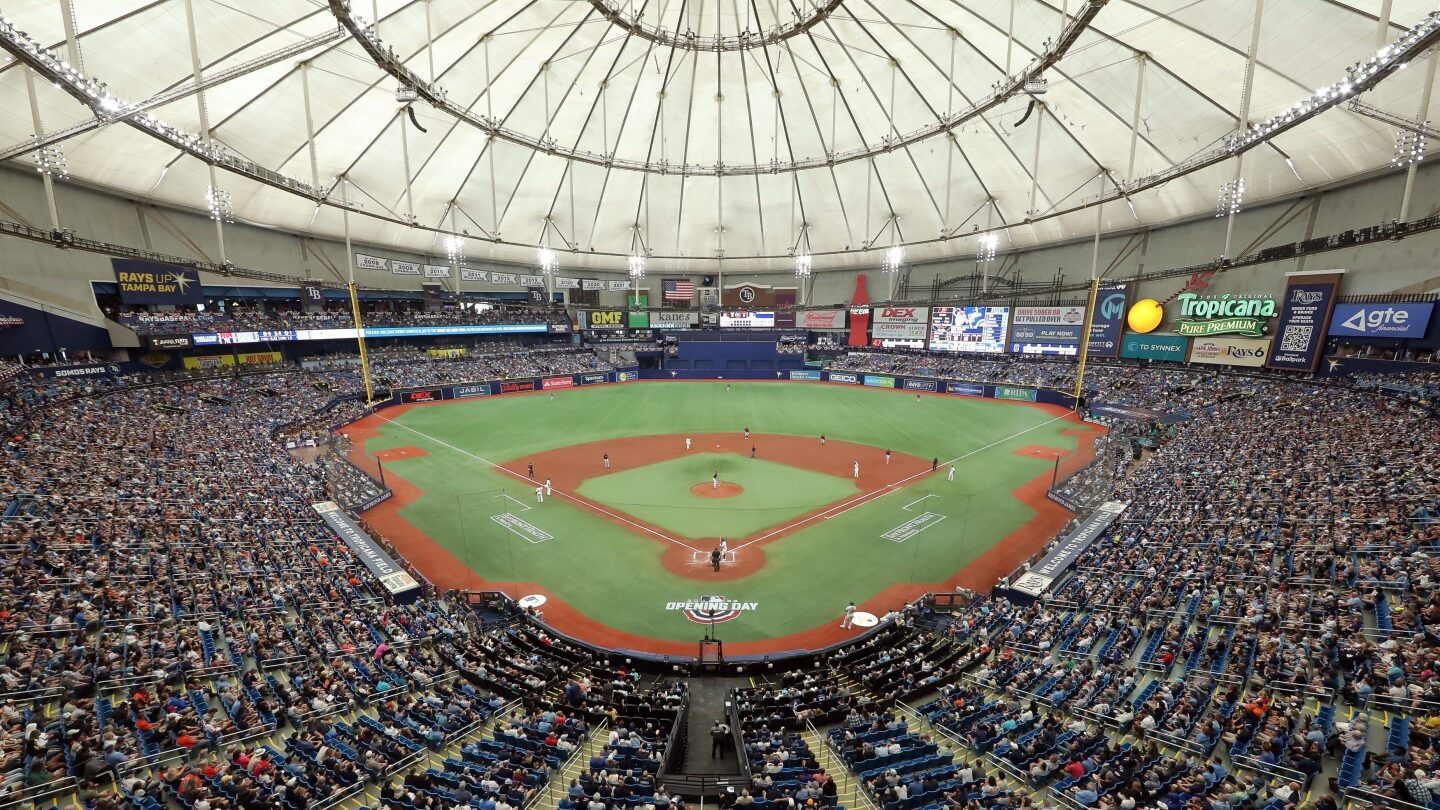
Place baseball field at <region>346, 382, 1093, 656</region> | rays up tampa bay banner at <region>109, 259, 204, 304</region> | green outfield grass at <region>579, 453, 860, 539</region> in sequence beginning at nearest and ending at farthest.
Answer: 1. baseball field at <region>346, 382, 1093, 656</region>
2. green outfield grass at <region>579, 453, 860, 539</region>
3. rays up tampa bay banner at <region>109, 259, 204, 304</region>

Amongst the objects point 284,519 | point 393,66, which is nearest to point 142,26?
point 393,66

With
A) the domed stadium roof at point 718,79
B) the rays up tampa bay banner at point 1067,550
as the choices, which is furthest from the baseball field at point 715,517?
the domed stadium roof at point 718,79

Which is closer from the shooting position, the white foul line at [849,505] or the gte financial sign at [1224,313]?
the white foul line at [849,505]

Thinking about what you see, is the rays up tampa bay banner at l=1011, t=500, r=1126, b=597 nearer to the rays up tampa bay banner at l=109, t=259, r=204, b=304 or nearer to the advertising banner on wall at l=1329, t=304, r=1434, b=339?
the advertising banner on wall at l=1329, t=304, r=1434, b=339

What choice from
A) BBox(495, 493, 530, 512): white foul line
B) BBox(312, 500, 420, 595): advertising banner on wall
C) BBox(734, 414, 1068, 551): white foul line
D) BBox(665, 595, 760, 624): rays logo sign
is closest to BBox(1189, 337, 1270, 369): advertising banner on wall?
BBox(734, 414, 1068, 551): white foul line

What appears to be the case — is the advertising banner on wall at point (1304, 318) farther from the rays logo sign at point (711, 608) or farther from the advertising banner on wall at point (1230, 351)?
the rays logo sign at point (711, 608)
